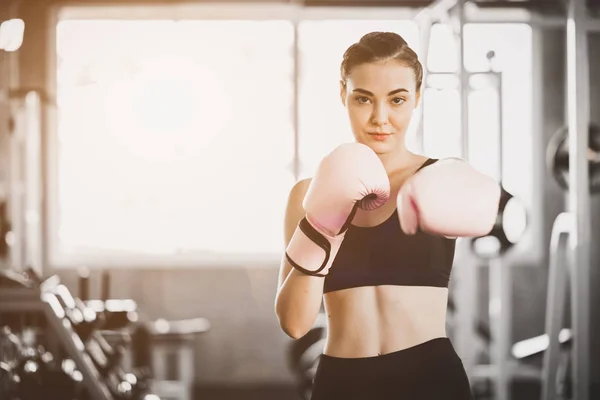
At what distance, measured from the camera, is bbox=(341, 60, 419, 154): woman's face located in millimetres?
1127

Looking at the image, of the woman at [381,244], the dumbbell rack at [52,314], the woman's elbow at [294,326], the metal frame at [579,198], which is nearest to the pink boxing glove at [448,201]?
the woman at [381,244]

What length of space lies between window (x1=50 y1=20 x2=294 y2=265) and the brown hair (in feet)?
12.4

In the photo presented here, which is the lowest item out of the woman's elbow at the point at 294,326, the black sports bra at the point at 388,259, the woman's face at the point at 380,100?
the woman's elbow at the point at 294,326

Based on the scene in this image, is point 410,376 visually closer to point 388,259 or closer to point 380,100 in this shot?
point 388,259

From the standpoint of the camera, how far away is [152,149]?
495cm

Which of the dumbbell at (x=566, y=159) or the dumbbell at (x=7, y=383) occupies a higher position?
the dumbbell at (x=566, y=159)

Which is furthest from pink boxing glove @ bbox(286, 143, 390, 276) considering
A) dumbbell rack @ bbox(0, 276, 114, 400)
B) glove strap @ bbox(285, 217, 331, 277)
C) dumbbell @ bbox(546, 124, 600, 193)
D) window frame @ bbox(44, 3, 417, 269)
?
window frame @ bbox(44, 3, 417, 269)

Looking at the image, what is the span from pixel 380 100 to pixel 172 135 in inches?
156

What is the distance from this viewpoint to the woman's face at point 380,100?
1127 millimetres

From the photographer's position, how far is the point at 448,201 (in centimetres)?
110

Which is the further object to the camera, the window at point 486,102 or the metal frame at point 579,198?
the window at point 486,102

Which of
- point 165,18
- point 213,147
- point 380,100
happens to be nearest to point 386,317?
point 380,100

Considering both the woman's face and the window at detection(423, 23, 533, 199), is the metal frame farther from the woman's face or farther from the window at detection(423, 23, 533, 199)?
the woman's face

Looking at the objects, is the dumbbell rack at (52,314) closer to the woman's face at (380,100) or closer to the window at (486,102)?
the window at (486,102)
